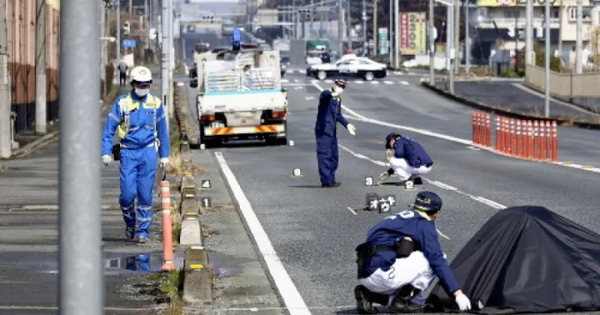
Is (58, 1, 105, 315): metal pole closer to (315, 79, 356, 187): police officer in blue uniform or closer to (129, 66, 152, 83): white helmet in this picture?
(129, 66, 152, 83): white helmet

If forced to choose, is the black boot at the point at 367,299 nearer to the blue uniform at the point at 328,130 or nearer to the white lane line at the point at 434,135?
the blue uniform at the point at 328,130

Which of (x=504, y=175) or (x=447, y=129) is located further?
(x=447, y=129)

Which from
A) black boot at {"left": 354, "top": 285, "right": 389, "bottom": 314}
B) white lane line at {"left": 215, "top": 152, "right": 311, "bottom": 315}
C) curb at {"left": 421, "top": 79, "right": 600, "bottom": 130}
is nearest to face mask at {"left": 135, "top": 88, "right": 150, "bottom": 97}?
white lane line at {"left": 215, "top": 152, "right": 311, "bottom": 315}

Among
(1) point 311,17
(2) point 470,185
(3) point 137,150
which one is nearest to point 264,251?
(3) point 137,150

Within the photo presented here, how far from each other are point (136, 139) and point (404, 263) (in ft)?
19.3

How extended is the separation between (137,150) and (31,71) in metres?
37.3

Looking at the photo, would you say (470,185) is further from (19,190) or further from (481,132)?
(481,132)

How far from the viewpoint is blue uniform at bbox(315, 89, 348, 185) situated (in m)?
23.5

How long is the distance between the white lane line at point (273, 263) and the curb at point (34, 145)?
12.9 meters

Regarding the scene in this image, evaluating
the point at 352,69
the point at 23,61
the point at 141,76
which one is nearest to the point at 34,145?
the point at 23,61

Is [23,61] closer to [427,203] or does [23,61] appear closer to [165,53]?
[165,53]

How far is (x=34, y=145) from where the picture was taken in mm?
39062

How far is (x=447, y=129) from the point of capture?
167 ft

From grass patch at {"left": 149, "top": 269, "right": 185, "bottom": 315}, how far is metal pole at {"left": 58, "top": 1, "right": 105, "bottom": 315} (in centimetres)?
503
